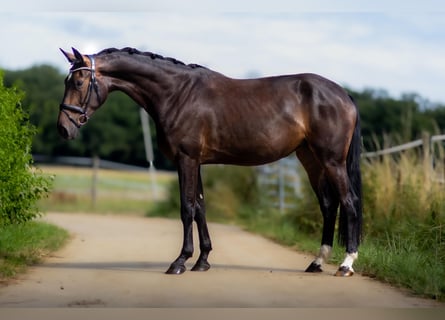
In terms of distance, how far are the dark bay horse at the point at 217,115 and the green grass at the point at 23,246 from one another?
1.40m

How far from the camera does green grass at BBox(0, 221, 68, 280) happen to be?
751 centimetres

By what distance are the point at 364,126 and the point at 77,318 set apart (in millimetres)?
12443

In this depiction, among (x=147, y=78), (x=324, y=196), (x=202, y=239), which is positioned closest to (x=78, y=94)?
(x=147, y=78)

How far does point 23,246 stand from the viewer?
8781 millimetres

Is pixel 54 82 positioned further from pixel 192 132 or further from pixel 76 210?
pixel 192 132

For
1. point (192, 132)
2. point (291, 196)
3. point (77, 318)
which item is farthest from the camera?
point (291, 196)

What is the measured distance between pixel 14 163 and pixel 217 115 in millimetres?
2293

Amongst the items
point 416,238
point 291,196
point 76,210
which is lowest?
point 76,210

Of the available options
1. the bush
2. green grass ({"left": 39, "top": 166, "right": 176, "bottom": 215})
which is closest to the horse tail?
the bush

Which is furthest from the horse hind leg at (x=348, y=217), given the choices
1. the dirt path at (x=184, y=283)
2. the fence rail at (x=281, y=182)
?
the fence rail at (x=281, y=182)

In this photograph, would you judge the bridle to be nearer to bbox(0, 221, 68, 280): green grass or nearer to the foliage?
bbox(0, 221, 68, 280): green grass

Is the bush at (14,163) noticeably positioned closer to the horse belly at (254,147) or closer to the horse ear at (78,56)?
the horse ear at (78,56)

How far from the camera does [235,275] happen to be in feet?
24.5

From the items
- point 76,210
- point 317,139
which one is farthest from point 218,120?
point 76,210
